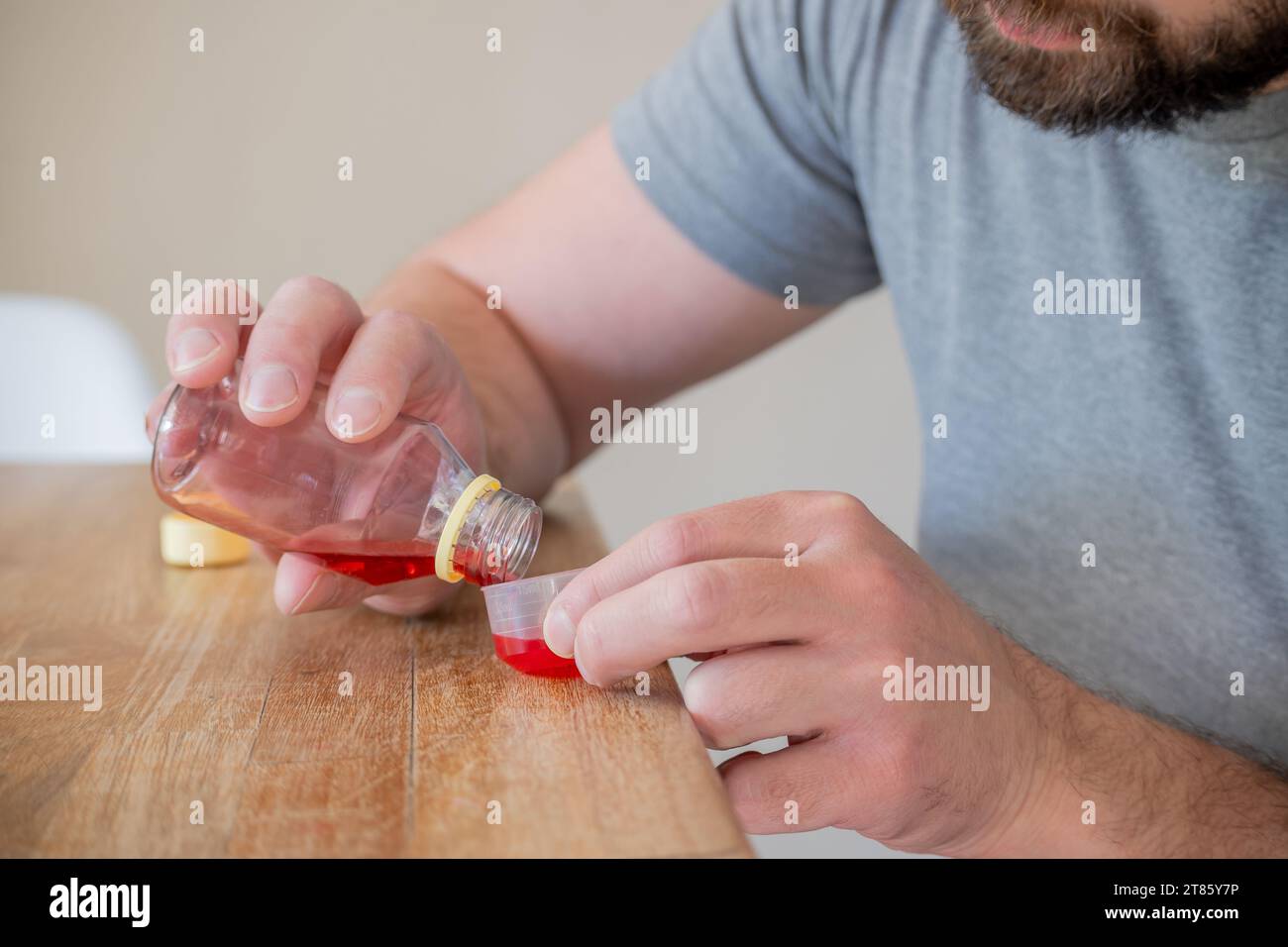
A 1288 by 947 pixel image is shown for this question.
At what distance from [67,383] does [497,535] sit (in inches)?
64.6

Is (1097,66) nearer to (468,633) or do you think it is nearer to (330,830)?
(468,633)

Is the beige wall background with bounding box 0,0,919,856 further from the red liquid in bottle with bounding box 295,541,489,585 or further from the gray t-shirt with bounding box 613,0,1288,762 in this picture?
the red liquid in bottle with bounding box 295,541,489,585

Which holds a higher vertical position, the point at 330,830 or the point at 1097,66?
the point at 1097,66

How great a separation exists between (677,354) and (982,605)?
0.41 metres

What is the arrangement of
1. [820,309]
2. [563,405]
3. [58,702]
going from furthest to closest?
1. [820,309]
2. [563,405]
3. [58,702]

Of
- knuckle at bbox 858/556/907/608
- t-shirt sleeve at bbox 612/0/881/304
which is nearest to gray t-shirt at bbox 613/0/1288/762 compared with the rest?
t-shirt sleeve at bbox 612/0/881/304

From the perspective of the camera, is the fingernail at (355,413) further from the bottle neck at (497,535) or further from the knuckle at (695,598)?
the knuckle at (695,598)

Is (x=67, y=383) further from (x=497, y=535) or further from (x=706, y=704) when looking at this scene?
(x=706, y=704)

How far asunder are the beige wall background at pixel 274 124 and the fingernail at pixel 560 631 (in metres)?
1.88

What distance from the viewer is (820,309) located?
127 centimetres

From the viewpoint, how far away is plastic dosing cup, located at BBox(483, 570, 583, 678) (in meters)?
0.61

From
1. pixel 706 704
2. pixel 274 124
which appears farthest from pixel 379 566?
pixel 274 124

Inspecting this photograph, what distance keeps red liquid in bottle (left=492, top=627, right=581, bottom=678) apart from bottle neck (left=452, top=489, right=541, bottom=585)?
1.3 inches
